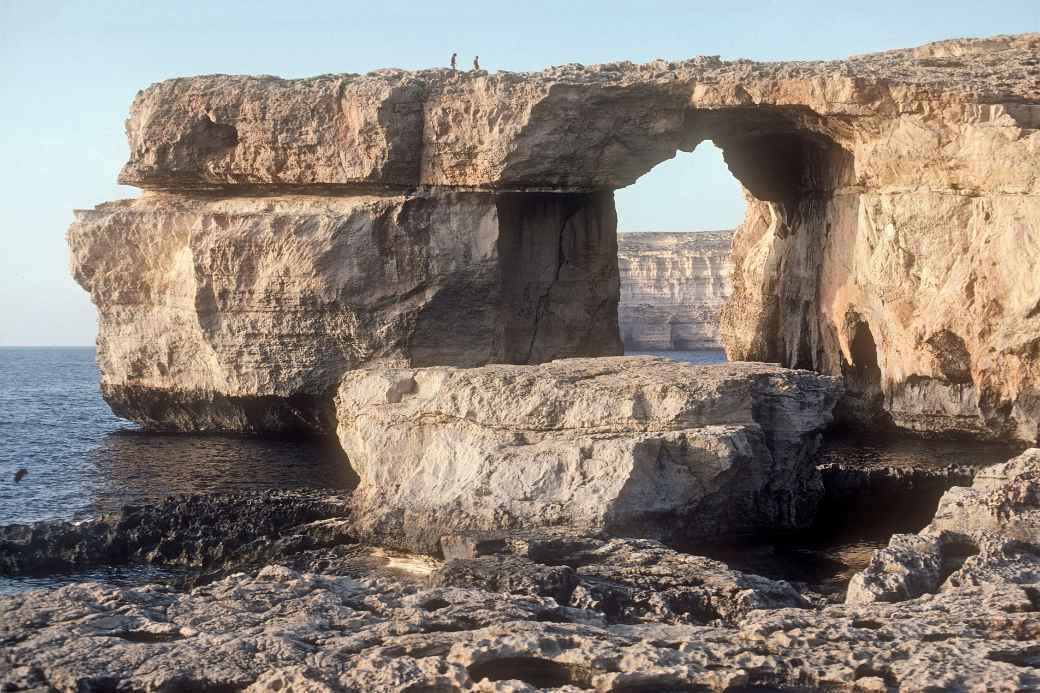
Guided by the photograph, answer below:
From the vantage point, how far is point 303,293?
72.9ft

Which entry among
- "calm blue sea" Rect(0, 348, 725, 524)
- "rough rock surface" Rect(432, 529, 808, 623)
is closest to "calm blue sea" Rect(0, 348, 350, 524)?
"calm blue sea" Rect(0, 348, 725, 524)

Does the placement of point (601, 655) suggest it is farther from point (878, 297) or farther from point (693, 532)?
point (878, 297)

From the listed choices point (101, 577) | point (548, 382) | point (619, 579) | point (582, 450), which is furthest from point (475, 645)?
point (101, 577)

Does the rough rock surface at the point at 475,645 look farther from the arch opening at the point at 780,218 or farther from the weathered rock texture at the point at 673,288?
the weathered rock texture at the point at 673,288

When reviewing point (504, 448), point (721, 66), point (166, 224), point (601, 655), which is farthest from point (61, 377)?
point (601, 655)

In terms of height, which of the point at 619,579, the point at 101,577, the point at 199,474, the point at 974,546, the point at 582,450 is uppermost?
the point at 582,450

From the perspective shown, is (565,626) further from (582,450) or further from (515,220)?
(515,220)

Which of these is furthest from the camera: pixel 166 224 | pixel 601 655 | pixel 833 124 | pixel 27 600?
pixel 166 224

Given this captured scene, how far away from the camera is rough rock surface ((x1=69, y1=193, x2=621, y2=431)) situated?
22188 millimetres

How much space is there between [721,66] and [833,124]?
229 cm

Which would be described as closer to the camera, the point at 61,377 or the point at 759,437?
the point at 759,437

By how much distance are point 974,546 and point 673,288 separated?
59319 millimetres

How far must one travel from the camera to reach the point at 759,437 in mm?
14242

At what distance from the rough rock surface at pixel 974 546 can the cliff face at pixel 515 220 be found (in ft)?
22.6
